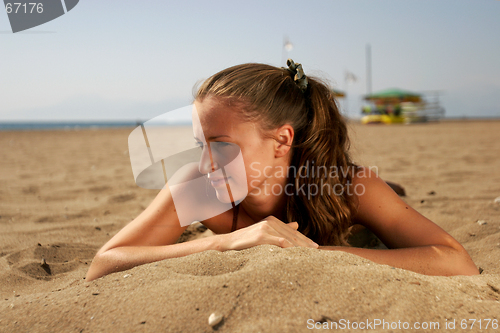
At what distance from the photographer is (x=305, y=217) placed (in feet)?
6.88

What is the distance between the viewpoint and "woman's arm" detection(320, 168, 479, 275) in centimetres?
162

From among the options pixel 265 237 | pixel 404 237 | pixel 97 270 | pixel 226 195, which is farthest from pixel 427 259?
pixel 97 270

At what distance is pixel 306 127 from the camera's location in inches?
80.6

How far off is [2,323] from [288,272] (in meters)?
1.03

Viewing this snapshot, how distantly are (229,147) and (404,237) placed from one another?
1.01 m

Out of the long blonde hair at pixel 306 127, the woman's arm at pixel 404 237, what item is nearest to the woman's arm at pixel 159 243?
the woman's arm at pixel 404 237

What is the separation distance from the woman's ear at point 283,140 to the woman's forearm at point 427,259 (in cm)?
58

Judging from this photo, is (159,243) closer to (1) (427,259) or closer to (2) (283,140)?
(2) (283,140)

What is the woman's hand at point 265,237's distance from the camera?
1.51m

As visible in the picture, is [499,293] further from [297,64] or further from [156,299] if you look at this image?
[297,64]

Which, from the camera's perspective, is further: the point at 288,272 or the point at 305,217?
the point at 305,217

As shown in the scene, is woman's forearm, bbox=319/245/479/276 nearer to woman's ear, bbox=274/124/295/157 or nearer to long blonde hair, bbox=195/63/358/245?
long blonde hair, bbox=195/63/358/245

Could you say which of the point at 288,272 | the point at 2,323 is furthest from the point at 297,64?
the point at 2,323

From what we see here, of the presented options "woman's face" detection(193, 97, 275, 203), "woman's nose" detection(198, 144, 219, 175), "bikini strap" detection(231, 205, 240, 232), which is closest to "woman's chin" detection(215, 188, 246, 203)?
"woman's face" detection(193, 97, 275, 203)
